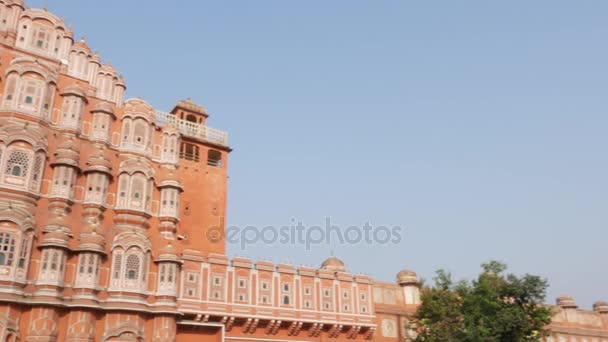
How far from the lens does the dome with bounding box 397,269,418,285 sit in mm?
39100

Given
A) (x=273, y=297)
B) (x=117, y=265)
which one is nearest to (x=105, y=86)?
(x=117, y=265)

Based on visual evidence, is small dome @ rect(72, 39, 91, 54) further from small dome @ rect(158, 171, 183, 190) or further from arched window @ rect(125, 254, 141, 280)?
arched window @ rect(125, 254, 141, 280)

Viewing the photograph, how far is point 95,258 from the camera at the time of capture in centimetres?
2523

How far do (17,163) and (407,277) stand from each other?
2787 centimetres

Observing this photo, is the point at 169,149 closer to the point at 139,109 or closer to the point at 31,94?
the point at 139,109

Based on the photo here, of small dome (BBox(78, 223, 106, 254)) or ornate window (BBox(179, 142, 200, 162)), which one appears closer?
small dome (BBox(78, 223, 106, 254))

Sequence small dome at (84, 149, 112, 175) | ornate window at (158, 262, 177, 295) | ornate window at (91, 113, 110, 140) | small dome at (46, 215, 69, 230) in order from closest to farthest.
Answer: small dome at (46, 215, 69, 230) < ornate window at (158, 262, 177, 295) < small dome at (84, 149, 112, 175) < ornate window at (91, 113, 110, 140)

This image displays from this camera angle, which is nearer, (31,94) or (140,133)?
(31,94)

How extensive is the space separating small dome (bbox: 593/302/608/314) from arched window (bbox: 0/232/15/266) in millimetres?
55501

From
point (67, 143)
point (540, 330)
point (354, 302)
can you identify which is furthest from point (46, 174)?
point (540, 330)

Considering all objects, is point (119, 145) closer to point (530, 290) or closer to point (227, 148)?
point (227, 148)

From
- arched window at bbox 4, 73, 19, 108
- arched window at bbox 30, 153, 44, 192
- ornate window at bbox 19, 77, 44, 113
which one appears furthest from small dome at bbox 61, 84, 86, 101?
arched window at bbox 30, 153, 44, 192

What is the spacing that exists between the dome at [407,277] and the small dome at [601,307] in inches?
1077

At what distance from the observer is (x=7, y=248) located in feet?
76.4
